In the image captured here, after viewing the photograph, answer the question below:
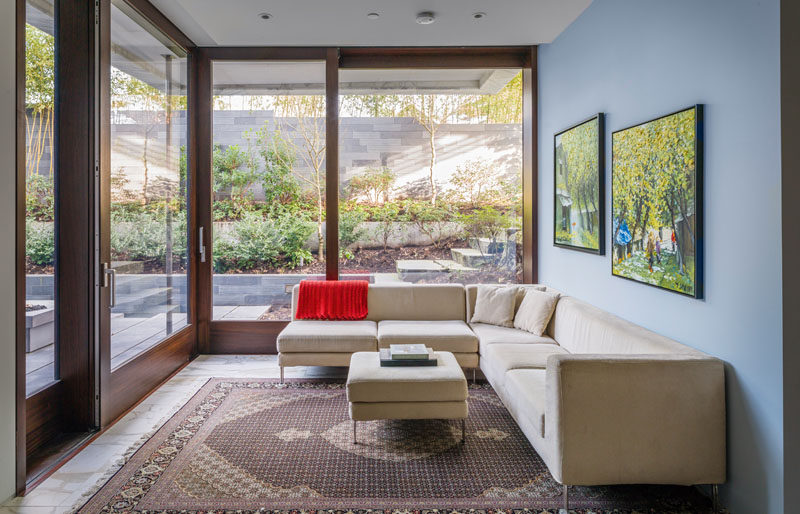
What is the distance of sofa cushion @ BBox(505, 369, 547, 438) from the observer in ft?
8.40

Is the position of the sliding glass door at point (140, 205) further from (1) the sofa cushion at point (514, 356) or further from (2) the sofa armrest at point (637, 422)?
(2) the sofa armrest at point (637, 422)

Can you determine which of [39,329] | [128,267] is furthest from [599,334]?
[39,329]

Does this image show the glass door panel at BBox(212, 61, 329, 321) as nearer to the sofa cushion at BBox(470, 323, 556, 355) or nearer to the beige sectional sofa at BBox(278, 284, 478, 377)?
the beige sectional sofa at BBox(278, 284, 478, 377)

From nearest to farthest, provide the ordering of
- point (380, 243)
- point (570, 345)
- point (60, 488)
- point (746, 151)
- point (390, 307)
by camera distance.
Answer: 1. point (746, 151)
2. point (60, 488)
3. point (570, 345)
4. point (390, 307)
5. point (380, 243)

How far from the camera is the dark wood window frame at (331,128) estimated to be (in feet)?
16.2

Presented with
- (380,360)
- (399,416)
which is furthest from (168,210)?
(399,416)

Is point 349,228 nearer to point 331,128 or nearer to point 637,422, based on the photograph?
point 331,128

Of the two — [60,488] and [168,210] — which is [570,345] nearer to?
[60,488]

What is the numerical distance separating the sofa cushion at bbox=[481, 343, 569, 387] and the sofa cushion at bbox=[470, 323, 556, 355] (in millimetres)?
107

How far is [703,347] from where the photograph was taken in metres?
2.51

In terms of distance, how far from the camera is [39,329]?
2.96 metres

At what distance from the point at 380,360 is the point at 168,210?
7.60ft

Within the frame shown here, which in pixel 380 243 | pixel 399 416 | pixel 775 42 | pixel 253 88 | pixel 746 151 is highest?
pixel 253 88

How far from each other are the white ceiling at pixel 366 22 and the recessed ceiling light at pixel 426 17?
54mm
